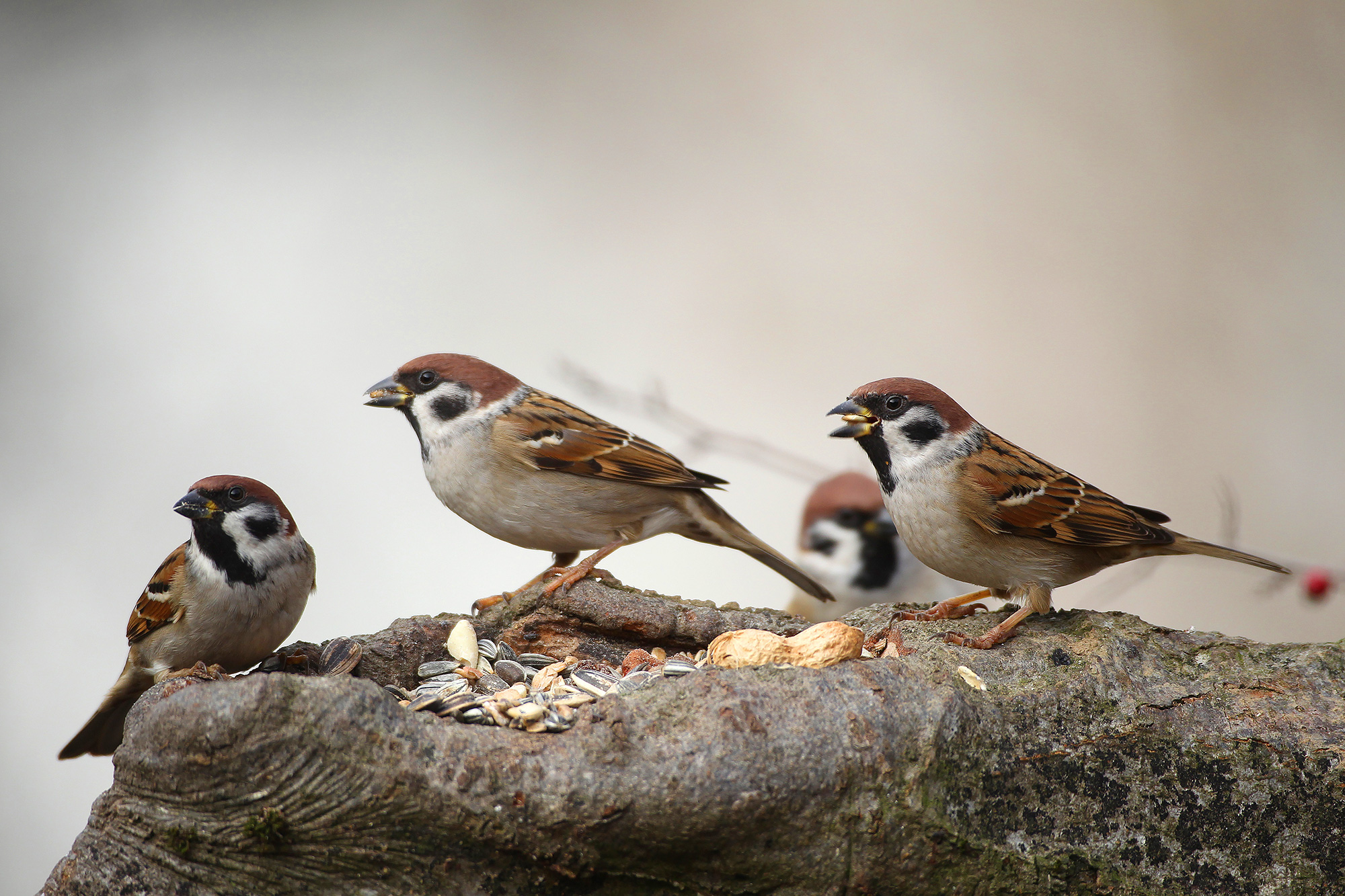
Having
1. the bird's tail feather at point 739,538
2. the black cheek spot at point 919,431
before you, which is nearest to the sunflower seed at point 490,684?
the bird's tail feather at point 739,538

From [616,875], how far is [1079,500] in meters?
1.30

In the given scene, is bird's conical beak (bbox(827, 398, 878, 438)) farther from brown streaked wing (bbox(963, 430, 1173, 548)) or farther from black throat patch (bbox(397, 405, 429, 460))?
black throat patch (bbox(397, 405, 429, 460))

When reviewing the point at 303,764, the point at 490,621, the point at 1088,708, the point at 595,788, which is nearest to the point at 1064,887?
the point at 1088,708

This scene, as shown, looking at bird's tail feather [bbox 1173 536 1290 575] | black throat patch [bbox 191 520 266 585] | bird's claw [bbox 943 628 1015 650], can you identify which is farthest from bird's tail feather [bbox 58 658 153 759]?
bird's tail feather [bbox 1173 536 1290 575]

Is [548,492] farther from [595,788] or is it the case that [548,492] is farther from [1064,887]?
[1064,887]

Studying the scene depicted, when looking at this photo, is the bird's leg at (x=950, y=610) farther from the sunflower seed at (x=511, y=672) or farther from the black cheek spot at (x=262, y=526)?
the black cheek spot at (x=262, y=526)

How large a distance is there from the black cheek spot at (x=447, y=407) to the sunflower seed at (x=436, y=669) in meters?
0.70

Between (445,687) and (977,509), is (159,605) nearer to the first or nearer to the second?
(445,687)

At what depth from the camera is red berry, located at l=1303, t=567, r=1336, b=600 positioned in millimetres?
2641

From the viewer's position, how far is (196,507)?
2.33m

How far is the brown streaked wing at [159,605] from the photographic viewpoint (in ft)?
7.54

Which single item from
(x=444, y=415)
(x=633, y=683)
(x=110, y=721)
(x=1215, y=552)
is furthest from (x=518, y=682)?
(x=1215, y=552)

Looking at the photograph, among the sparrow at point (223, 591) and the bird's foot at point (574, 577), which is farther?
the bird's foot at point (574, 577)

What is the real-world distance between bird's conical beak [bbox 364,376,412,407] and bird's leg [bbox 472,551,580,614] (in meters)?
0.54
